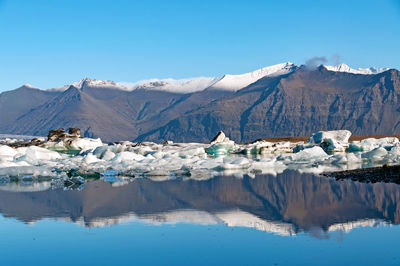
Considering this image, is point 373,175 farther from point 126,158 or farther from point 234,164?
point 126,158

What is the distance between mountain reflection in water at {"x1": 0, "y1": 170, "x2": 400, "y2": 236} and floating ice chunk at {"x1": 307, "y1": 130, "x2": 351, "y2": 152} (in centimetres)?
3701

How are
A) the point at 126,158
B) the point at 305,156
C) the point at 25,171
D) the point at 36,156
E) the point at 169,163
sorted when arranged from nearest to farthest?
the point at 25,171 → the point at 169,163 → the point at 126,158 → the point at 36,156 → the point at 305,156

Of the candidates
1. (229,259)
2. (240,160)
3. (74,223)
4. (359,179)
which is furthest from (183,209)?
(240,160)

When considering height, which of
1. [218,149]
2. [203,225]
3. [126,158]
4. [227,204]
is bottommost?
[203,225]

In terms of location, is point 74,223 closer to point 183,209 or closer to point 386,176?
point 183,209

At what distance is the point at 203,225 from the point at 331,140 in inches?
1995

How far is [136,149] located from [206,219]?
3833 centimetres

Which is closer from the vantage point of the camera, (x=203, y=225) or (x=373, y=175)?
(x=203, y=225)

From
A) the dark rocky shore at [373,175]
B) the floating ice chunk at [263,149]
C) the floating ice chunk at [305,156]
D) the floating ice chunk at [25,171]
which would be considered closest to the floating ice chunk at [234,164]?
the floating ice chunk at [305,156]

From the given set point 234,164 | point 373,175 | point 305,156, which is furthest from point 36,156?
point 373,175

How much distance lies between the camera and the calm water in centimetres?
1174

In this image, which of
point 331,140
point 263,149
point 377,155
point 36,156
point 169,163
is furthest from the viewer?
point 263,149

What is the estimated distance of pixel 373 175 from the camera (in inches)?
1092

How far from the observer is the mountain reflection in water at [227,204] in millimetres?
15844
